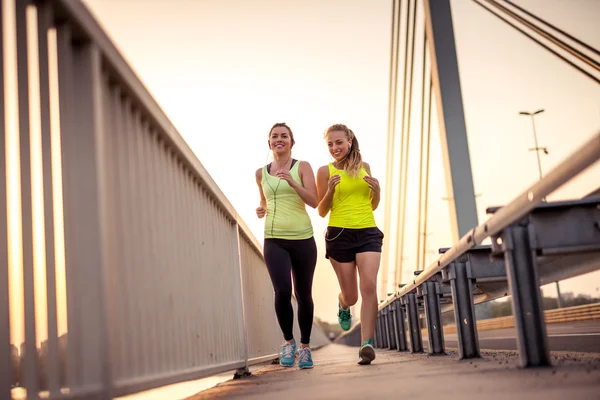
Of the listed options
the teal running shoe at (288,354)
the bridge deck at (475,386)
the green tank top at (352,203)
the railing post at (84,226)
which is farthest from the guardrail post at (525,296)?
the teal running shoe at (288,354)

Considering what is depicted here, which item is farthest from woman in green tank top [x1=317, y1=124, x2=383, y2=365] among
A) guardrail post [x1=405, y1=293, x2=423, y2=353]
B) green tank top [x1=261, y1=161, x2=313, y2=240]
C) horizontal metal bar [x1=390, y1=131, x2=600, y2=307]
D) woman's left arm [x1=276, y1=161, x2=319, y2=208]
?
horizontal metal bar [x1=390, y1=131, x2=600, y2=307]

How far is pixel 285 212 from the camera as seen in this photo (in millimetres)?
5984

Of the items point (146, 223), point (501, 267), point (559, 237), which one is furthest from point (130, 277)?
point (501, 267)

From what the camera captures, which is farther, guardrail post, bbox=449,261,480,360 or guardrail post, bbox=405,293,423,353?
guardrail post, bbox=405,293,423,353

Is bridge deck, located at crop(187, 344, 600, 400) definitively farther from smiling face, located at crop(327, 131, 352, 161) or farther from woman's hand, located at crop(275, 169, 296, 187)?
smiling face, located at crop(327, 131, 352, 161)

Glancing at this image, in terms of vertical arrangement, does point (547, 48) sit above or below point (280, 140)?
above

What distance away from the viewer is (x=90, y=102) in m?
2.47

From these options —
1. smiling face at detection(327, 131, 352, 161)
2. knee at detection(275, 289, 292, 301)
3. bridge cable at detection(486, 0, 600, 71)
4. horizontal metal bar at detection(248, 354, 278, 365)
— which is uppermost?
bridge cable at detection(486, 0, 600, 71)

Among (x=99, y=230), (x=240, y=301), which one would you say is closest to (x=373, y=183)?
(x=240, y=301)

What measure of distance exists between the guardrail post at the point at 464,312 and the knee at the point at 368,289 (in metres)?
1.22

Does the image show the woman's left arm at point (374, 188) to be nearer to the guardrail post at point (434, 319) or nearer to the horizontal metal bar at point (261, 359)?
the guardrail post at point (434, 319)

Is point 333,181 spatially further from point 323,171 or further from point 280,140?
point 280,140

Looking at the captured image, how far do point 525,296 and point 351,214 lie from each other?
2931mm

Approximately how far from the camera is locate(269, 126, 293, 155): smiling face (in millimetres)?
6145
